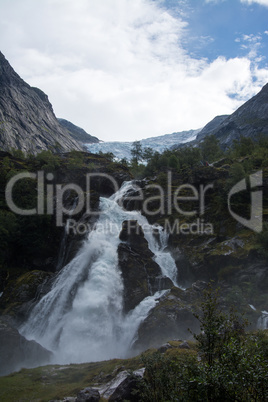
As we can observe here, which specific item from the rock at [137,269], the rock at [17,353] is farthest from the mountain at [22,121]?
the rock at [17,353]

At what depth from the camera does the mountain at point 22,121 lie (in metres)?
138

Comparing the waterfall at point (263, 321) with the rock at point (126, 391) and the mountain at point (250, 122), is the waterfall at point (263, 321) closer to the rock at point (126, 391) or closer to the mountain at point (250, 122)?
the rock at point (126, 391)

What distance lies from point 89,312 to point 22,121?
502ft

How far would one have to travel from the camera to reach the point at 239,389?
22.9 feet

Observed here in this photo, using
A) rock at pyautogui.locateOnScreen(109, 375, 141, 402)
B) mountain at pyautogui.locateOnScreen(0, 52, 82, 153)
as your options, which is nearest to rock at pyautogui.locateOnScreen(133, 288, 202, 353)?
rock at pyautogui.locateOnScreen(109, 375, 141, 402)

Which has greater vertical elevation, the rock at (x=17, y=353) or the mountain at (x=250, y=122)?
the mountain at (x=250, y=122)

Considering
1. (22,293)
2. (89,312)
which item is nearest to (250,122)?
(89,312)

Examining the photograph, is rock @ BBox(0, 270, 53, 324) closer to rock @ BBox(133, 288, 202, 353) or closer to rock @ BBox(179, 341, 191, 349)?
rock @ BBox(133, 288, 202, 353)

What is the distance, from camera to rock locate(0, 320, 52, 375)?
81.6ft

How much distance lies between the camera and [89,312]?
2997 cm

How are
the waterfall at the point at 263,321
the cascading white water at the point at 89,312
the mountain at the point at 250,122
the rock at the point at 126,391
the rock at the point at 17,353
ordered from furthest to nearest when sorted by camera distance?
the mountain at the point at 250,122 < the cascading white water at the point at 89,312 < the waterfall at the point at 263,321 < the rock at the point at 17,353 < the rock at the point at 126,391

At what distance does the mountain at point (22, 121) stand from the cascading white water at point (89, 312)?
104m

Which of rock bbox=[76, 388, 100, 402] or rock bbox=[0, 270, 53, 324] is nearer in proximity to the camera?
rock bbox=[76, 388, 100, 402]

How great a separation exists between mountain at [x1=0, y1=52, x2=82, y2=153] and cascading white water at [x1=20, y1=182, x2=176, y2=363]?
340 ft
